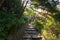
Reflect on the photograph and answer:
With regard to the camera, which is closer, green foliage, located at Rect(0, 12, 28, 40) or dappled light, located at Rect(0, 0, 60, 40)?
green foliage, located at Rect(0, 12, 28, 40)

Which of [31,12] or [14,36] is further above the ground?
[31,12]

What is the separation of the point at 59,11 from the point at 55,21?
0.82 feet

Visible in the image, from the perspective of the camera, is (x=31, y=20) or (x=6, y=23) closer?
(x=6, y=23)

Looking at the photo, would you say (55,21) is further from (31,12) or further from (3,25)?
(3,25)

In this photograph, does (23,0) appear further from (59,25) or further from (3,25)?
(3,25)

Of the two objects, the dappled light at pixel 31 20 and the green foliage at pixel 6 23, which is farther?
the dappled light at pixel 31 20

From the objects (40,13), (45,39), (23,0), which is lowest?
(45,39)

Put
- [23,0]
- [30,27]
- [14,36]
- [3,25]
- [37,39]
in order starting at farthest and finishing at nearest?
[30,27] → [37,39] → [23,0] → [14,36] → [3,25]

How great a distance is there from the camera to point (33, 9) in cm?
485

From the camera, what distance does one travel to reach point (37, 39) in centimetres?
491

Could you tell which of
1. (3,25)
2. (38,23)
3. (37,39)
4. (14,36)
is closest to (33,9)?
(38,23)

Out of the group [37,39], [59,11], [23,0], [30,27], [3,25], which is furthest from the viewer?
[30,27]

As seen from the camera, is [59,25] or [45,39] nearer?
[59,25]

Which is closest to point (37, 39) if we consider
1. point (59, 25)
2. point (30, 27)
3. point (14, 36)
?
point (30, 27)
